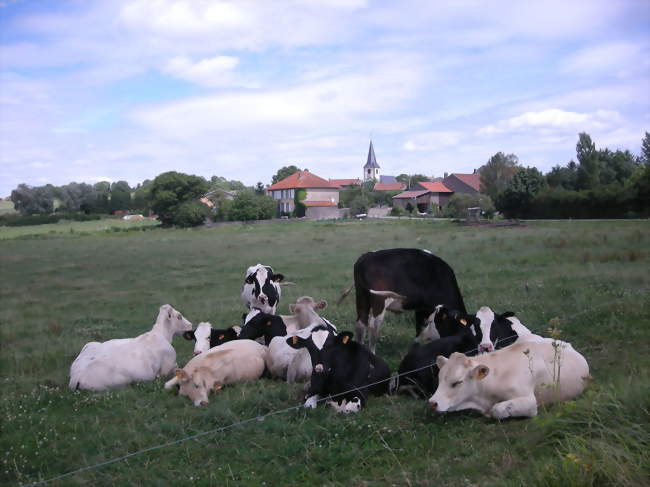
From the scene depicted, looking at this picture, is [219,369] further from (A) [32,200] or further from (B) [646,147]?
(A) [32,200]

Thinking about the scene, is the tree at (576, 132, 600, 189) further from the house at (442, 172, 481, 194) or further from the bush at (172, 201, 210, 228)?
the bush at (172, 201, 210, 228)

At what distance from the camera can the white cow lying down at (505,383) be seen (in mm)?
5414

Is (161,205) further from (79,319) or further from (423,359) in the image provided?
(423,359)

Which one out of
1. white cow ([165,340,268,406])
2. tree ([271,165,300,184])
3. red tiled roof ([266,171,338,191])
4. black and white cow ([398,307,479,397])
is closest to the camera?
black and white cow ([398,307,479,397])

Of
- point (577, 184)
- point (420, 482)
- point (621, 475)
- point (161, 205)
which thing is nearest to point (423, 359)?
point (420, 482)

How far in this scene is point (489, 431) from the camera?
5.23 metres

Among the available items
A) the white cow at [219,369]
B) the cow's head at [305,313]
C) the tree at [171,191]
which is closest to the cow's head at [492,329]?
the cow's head at [305,313]

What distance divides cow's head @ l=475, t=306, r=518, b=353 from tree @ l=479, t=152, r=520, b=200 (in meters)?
70.7

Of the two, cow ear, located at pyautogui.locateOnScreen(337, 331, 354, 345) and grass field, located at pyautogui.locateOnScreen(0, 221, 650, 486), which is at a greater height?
cow ear, located at pyautogui.locateOnScreen(337, 331, 354, 345)

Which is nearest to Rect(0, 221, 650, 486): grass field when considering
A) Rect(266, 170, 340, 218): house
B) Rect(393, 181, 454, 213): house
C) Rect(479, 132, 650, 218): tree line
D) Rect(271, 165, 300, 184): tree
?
Rect(479, 132, 650, 218): tree line

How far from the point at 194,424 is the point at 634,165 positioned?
63787 mm

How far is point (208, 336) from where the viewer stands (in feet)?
29.1

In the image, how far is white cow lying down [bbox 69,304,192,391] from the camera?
7.82m

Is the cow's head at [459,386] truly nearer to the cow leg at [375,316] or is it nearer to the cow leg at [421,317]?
the cow leg at [375,316]
